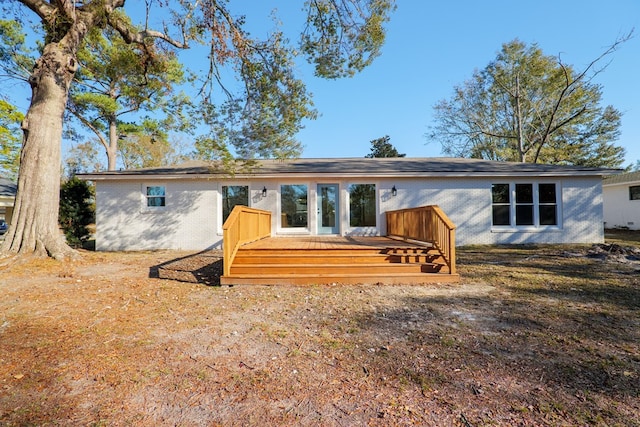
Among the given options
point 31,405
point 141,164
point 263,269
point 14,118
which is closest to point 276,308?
point 263,269

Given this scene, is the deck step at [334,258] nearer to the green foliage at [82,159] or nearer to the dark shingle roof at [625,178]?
the dark shingle roof at [625,178]

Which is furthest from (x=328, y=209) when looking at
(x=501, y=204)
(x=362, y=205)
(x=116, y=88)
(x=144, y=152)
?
(x=144, y=152)

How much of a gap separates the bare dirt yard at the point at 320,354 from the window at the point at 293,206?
17.5 ft

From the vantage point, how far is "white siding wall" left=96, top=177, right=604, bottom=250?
34.0 ft

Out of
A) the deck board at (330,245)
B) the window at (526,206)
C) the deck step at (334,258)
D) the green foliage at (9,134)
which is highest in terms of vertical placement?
the green foliage at (9,134)

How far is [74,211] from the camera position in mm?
10531

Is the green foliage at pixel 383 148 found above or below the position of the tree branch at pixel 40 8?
above

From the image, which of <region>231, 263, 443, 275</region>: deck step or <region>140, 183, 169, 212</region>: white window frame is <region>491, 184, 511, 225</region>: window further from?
<region>140, 183, 169, 212</region>: white window frame

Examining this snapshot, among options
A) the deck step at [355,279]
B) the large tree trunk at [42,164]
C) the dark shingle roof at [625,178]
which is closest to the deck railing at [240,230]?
the deck step at [355,279]

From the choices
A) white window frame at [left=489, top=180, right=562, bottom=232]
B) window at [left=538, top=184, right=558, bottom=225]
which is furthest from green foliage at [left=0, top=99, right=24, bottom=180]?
window at [left=538, top=184, right=558, bottom=225]

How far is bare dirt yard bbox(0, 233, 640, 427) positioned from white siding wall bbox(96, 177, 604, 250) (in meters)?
5.12

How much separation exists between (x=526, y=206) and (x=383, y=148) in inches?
1107

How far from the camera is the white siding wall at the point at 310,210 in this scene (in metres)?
10.4

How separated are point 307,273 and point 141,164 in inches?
1224
